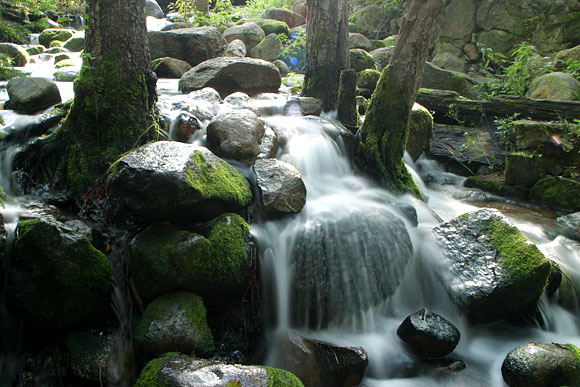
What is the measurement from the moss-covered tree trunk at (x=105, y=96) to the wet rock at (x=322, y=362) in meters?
2.67

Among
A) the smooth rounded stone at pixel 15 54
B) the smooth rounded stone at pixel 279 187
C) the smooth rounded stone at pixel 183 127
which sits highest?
the smooth rounded stone at pixel 183 127

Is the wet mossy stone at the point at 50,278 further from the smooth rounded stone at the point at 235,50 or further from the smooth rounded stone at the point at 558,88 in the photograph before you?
the smooth rounded stone at the point at 558,88

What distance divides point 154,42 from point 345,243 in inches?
344

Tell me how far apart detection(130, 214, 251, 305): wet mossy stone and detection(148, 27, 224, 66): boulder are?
27.3 feet

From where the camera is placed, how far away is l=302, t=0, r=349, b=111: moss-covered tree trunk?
696 cm

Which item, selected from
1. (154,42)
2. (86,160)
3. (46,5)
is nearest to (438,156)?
(86,160)

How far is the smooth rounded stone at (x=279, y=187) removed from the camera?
4043 mm

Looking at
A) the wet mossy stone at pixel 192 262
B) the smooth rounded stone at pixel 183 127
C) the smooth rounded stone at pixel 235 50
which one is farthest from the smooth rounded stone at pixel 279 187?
the smooth rounded stone at pixel 235 50

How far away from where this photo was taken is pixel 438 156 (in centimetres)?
775

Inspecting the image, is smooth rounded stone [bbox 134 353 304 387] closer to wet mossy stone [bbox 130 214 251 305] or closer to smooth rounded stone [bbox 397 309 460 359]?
wet mossy stone [bbox 130 214 251 305]

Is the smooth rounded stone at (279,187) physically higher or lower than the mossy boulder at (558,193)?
higher

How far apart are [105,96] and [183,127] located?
104 centimetres

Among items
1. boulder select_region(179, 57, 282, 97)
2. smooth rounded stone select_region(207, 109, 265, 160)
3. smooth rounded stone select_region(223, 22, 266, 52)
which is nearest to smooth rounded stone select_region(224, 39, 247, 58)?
smooth rounded stone select_region(223, 22, 266, 52)

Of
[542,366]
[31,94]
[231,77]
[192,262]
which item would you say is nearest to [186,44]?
[231,77]
